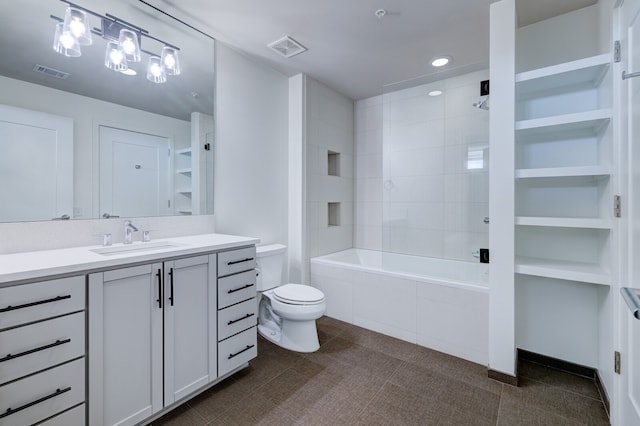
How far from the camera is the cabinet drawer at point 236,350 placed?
5.96 feet

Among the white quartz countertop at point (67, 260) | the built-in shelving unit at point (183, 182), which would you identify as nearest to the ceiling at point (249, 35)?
the built-in shelving unit at point (183, 182)

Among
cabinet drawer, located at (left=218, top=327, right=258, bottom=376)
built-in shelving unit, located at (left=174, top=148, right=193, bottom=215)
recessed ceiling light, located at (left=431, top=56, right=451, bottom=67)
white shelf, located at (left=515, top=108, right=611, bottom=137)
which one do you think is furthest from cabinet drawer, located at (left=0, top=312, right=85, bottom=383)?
recessed ceiling light, located at (left=431, top=56, right=451, bottom=67)

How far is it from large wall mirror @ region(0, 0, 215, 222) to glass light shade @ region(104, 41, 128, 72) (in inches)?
0.5

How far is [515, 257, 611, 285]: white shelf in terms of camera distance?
166 cm

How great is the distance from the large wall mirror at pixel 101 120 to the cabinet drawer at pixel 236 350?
3.32 feet

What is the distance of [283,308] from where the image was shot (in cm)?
231

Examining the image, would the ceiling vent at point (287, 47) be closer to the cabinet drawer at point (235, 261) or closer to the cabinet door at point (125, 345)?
the cabinet drawer at point (235, 261)

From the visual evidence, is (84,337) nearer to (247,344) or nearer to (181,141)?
(247,344)

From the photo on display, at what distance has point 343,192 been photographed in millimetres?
3646

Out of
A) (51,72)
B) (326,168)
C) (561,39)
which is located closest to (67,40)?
(51,72)

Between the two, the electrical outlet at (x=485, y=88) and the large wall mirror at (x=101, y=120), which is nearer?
the large wall mirror at (x=101, y=120)

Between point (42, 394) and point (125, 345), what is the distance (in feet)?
1.01

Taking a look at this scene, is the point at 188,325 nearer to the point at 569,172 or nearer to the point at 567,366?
the point at 569,172

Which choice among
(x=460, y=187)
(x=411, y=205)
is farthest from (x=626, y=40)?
(x=411, y=205)
